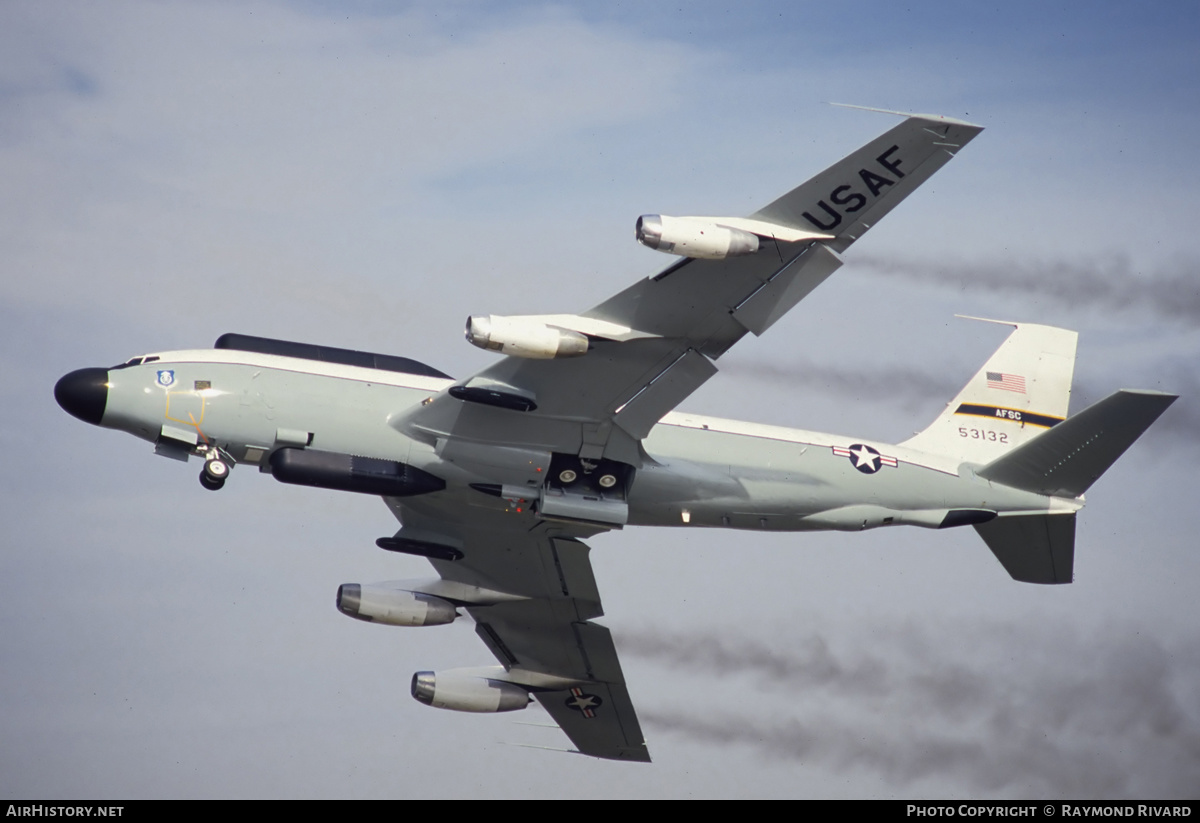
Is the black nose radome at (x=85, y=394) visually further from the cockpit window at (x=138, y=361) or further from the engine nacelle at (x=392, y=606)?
the engine nacelle at (x=392, y=606)

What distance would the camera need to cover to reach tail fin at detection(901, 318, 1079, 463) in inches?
1442

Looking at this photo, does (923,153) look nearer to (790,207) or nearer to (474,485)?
(790,207)

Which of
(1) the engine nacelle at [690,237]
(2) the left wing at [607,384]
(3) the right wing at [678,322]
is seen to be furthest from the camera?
(2) the left wing at [607,384]

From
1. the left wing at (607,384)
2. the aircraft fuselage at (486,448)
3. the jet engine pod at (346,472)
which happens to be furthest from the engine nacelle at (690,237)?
the jet engine pod at (346,472)

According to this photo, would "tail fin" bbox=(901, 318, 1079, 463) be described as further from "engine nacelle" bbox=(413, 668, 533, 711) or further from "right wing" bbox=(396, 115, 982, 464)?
"engine nacelle" bbox=(413, 668, 533, 711)

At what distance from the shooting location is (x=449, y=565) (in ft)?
124

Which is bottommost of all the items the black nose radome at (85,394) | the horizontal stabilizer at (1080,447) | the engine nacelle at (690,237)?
the horizontal stabilizer at (1080,447)

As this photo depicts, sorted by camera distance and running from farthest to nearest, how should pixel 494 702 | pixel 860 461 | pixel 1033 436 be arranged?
pixel 494 702, pixel 1033 436, pixel 860 461

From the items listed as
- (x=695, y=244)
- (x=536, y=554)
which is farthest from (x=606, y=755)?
(x=695, y=244)

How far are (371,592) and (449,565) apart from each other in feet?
7.14

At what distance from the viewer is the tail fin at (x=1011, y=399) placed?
36625 mm

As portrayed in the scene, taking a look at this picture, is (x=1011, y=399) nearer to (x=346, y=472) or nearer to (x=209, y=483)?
(x=346, y=472)

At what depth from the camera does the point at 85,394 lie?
102 feet

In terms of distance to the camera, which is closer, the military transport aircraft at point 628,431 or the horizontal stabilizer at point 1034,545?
the military transport aircraft at point 628,431
